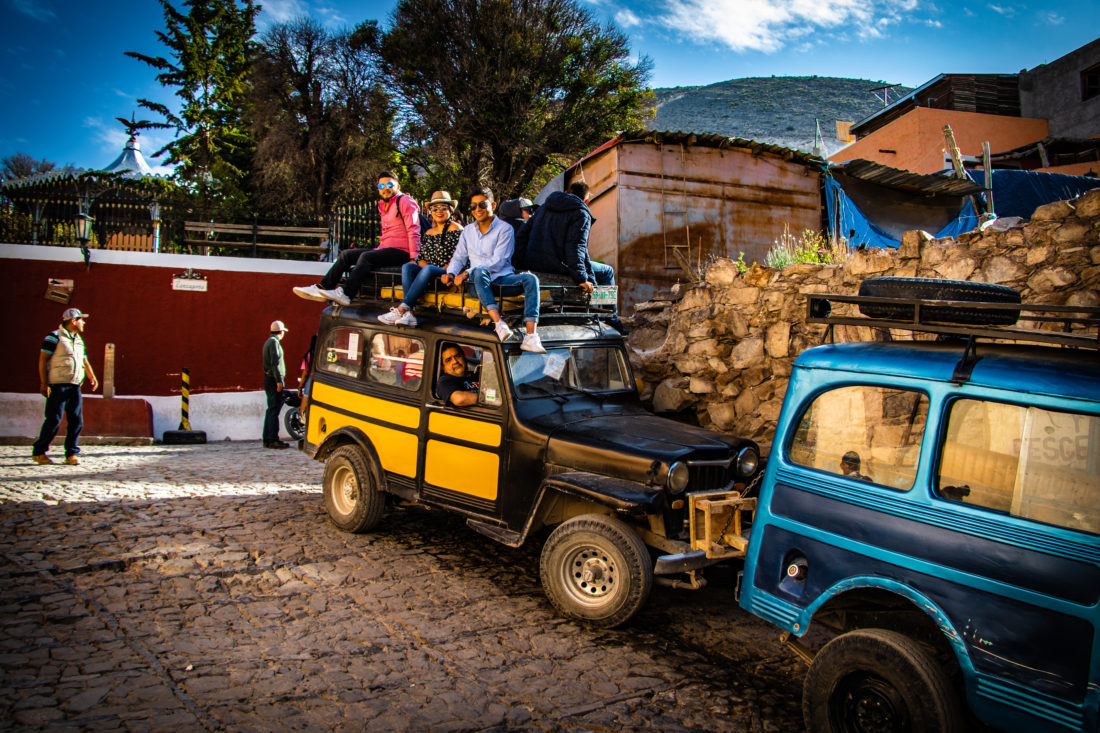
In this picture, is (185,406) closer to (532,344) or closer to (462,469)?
(462,469)

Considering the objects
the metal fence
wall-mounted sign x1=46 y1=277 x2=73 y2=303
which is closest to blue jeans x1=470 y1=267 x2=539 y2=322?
the metal fence

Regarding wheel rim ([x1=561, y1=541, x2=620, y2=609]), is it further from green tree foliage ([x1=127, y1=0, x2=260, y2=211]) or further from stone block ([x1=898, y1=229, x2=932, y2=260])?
green tree foliage ([x1=127, y1=0, x2=260, y2=211])

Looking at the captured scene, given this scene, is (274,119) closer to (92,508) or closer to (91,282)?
(91,282)

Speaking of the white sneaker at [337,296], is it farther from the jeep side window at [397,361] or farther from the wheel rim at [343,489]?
the wheel rim at [343,489]

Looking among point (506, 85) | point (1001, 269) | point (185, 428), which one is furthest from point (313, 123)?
point (1001, 269)

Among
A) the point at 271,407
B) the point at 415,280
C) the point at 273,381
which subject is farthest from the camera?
the point at 271,407

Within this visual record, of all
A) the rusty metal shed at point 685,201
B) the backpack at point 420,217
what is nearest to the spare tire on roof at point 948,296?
the backpack at point 420,217

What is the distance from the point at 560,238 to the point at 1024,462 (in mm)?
4822

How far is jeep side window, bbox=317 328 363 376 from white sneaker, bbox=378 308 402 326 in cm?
46

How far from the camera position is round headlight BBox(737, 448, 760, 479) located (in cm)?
488

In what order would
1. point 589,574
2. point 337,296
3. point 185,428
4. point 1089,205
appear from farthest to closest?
point 185,428, point 337,296, point 1089,205, point 589,574

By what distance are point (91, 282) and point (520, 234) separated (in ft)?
34.0

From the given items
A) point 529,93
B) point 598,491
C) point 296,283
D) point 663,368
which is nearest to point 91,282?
point 296,283

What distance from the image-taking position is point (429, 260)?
723cm
